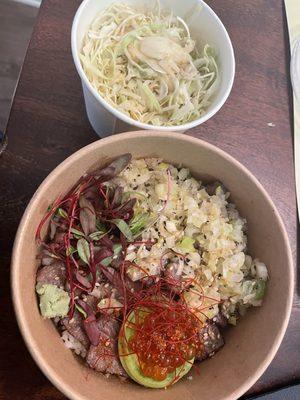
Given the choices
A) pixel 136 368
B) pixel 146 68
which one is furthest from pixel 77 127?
pixel 136 368

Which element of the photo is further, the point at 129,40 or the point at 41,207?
the point at 129,40

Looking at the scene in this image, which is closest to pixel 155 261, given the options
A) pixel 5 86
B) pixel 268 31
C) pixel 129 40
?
pixel 129 40

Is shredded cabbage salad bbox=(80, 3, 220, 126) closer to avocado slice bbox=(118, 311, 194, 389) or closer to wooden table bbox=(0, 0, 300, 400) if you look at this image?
wooden table bbox=(0, 0, 300, 400)

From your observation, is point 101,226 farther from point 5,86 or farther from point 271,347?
point 5,86

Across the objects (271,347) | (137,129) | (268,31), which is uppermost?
(268,31)

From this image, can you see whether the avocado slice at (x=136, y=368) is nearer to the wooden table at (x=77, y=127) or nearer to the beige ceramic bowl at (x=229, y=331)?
the beige ceramic bowl at (x=229, y=331)

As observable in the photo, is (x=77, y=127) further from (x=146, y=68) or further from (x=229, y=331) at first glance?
(x=229, y=331)
